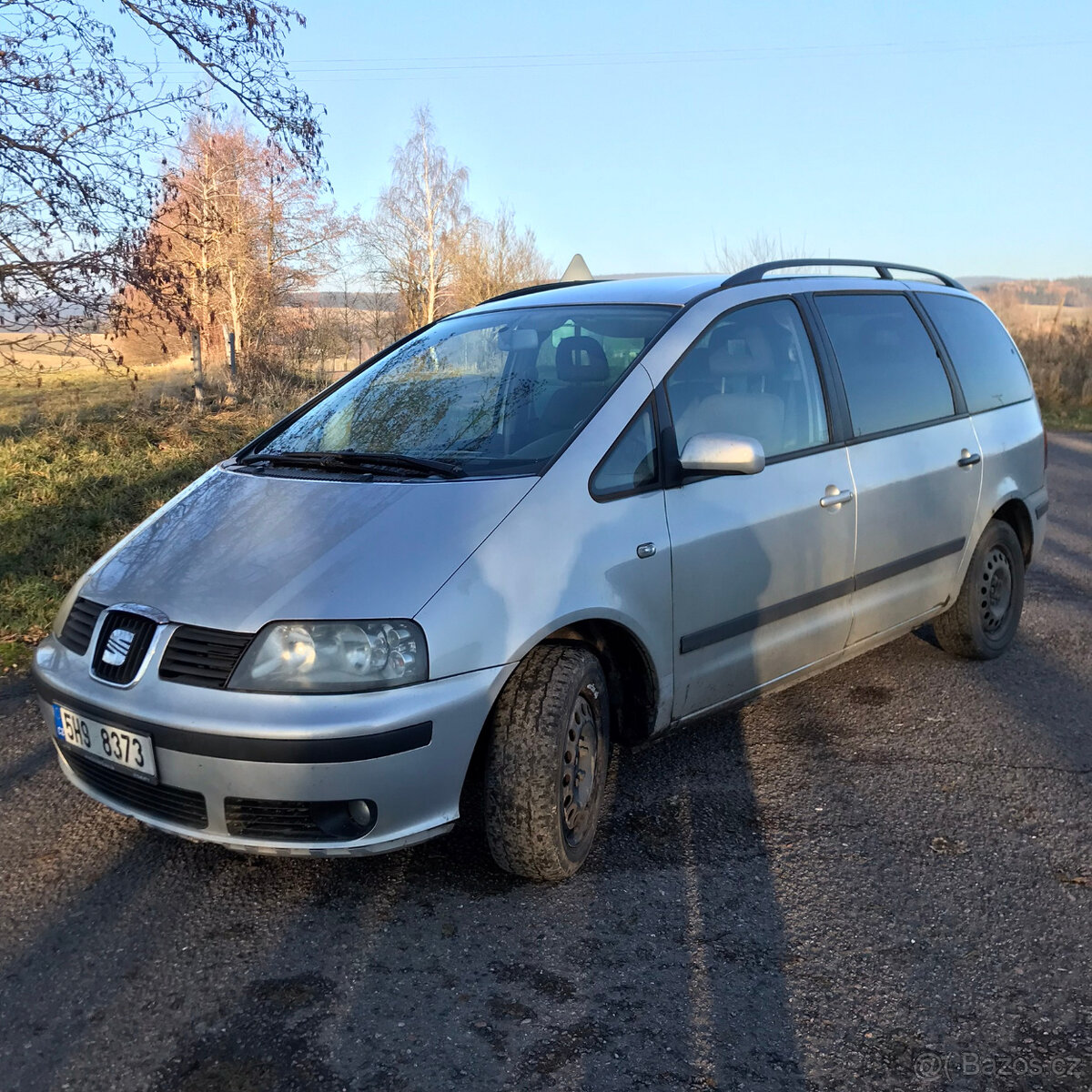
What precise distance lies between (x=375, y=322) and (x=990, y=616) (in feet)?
77.9

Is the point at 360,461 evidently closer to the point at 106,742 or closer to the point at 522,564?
the point at 522,564

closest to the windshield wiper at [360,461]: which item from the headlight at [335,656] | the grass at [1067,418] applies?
the headlight at [335,656]

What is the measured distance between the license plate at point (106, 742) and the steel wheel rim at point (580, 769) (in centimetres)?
111

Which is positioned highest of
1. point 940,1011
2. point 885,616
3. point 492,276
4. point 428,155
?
point 428,155

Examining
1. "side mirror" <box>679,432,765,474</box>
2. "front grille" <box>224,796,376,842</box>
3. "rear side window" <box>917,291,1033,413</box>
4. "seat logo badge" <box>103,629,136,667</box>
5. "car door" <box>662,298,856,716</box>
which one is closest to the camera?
"front grille" <box>224,796,376,842</box>

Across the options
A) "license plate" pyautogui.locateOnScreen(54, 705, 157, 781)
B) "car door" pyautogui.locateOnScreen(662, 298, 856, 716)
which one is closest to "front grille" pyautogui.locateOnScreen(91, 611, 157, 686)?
"license plate" pyautogui.locateOnScreen(54, 705, 157, 781)

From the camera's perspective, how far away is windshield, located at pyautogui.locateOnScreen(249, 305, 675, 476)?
3326 millimetres

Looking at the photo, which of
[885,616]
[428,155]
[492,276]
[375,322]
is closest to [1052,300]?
[375,322]

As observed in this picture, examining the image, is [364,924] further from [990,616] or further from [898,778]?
[990,616]

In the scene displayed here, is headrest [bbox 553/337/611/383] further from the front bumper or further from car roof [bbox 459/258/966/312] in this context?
the front bumper

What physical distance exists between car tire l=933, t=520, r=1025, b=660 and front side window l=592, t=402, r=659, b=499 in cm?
221

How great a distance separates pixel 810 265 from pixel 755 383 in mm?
847

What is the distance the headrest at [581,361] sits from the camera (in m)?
3.48

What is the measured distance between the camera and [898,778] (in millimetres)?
3734
